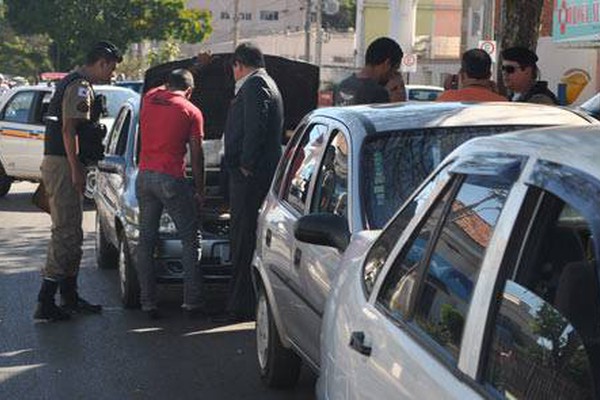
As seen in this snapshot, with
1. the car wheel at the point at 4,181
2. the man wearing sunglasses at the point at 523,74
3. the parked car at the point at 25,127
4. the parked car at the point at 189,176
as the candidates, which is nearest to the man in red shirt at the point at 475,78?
the man wearing sunglasses at the point at 523,74

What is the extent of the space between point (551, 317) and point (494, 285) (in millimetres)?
200

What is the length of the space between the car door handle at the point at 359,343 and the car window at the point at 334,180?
6.65 ft

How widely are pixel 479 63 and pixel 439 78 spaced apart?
3644 cm

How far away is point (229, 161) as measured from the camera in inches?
327

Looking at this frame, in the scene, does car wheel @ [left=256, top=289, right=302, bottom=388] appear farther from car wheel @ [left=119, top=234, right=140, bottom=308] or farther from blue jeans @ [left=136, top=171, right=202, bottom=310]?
car wheel @ [left=119, top=234, right=140, bottom=308]

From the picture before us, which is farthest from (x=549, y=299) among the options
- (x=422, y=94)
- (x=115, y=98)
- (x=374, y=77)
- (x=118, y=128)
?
(x=422, y=94)

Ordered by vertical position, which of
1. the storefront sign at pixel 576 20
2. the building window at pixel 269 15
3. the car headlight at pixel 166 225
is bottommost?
the car headlight at pixel 166 225

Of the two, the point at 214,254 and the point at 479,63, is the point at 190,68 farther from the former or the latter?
the point at 479,63

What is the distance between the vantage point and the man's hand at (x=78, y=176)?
8288mm

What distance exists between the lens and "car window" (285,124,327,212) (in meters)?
6.30

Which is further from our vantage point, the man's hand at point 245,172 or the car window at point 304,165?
the man's hand at point 245,172

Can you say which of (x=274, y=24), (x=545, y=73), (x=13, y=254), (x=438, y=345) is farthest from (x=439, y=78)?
(x=274, y=24)

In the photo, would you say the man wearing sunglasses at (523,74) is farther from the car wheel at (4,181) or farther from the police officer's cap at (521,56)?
the car wheel at (4,181)

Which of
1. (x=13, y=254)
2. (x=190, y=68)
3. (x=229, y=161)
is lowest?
(x=13, y=254)
